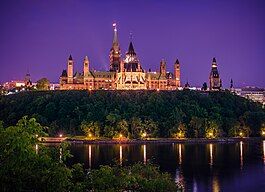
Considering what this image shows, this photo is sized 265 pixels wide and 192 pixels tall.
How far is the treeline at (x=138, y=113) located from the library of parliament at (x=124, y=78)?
11.8m

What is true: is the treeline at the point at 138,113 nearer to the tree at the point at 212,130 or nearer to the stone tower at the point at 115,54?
the tree at the point at 212,130

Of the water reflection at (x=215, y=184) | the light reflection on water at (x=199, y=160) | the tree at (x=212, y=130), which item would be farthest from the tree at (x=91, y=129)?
the water reflection at (x=215, y=184)

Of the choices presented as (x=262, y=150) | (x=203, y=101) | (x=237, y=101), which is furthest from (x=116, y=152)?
(x=237, y=101)

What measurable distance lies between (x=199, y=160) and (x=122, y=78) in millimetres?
69720

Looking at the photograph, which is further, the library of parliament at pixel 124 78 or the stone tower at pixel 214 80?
the stone tower at pixel 214 80

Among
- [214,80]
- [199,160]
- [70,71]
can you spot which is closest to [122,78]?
[70,71]

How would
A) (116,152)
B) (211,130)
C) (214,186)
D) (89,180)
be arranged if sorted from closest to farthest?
(89,180) < (214,186) < (116,152) < (211,130)

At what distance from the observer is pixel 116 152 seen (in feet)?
263

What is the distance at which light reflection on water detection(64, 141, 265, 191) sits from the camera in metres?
53.0

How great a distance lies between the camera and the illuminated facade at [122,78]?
449 feet

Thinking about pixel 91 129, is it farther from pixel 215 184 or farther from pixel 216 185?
pixel 216 185

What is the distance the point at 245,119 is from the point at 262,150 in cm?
2941

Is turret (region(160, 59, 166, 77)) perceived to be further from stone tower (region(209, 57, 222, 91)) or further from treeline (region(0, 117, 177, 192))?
treeline (region(0, 117, 177, 192))

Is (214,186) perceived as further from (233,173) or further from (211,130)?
(211,130)
